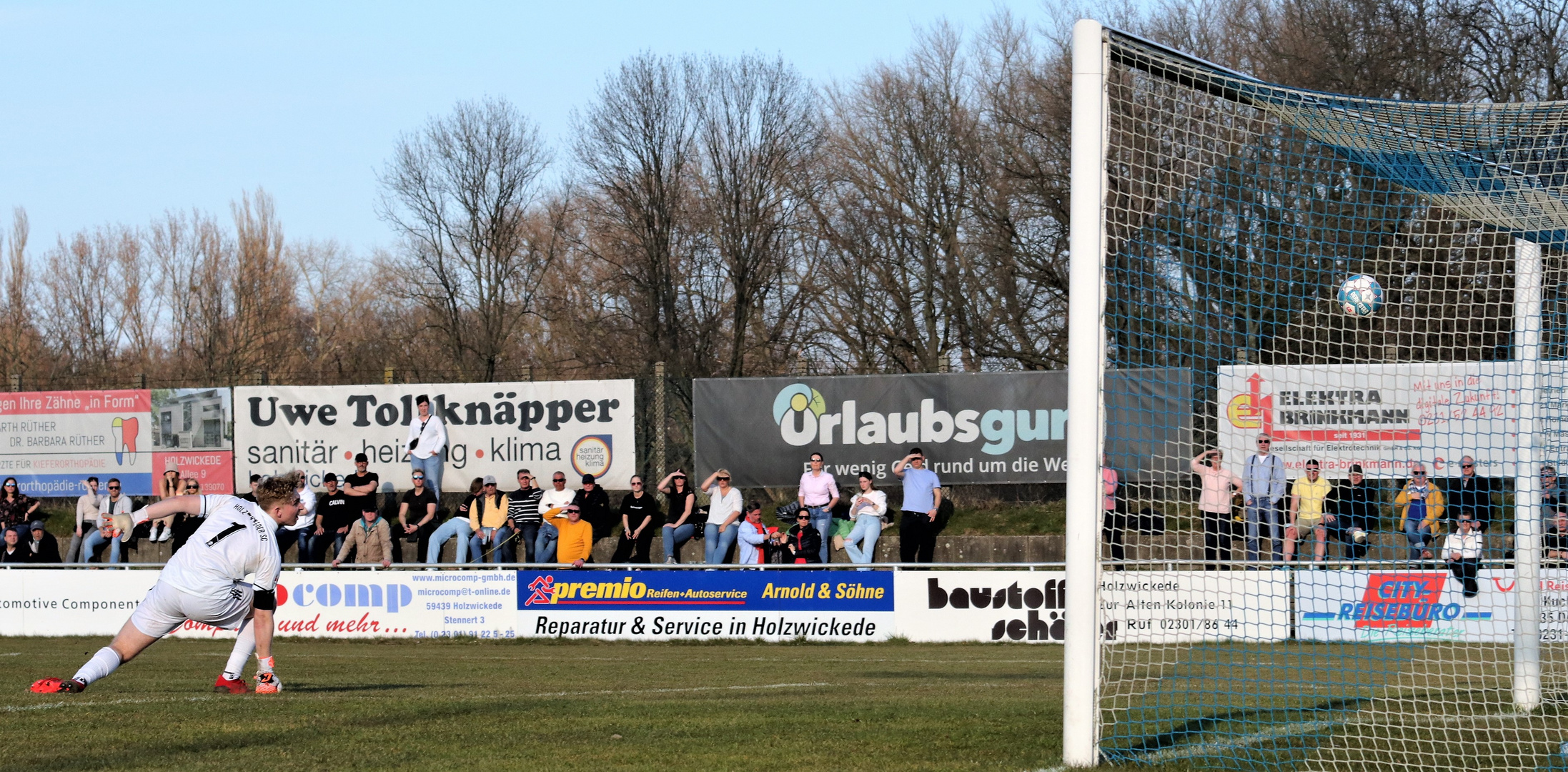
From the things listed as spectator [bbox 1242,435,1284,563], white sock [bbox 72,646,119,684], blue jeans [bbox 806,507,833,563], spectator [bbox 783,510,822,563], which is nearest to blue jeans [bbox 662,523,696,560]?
spectator [bbox 783,510,822,563]

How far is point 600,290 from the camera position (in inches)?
1519

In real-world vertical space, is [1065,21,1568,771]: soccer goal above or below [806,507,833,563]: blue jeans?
above

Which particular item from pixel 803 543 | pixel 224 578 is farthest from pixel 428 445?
pixel 224 578

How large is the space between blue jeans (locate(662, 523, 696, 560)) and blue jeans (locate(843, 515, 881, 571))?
2398mm

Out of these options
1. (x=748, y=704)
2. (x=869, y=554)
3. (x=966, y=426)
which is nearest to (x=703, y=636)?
(x=869, y=554)

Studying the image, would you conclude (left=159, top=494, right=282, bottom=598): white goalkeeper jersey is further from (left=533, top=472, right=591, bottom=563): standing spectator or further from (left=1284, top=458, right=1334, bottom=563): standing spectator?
(left=533, top=472, right=591, bottom=563): standing spectator

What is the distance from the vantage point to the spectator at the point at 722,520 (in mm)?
19328

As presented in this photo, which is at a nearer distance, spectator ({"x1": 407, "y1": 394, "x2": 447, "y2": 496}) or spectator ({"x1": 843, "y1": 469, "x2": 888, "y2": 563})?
spectator ({"x1": 843, "y1": 469, "x2": 888, "y2": 563})

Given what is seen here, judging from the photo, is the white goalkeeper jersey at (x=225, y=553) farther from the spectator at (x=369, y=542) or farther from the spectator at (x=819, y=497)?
the spectator at (x=369, y=542)

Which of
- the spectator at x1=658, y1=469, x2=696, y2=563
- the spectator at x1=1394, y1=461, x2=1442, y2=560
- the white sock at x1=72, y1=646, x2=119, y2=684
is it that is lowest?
the spectator at x1=658, y1=469, x2=696, y2=563

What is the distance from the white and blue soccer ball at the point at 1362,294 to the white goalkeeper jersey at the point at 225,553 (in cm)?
750

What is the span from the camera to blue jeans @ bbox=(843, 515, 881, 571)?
18922mm

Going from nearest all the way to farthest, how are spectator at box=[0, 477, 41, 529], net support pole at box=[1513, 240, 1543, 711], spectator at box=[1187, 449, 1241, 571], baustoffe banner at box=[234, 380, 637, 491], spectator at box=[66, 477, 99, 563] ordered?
net support pole at box=[1513, 240, 1543, 711], spectator at box=[1187, 449, 1241, 571], spectator at box=[0, 477, 41, 529], spectator at box=[66, 477, 99, 563], baustoffe banner at box=[234, 380, 637, 491]

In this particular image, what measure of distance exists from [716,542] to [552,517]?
A: 2.60 metres
